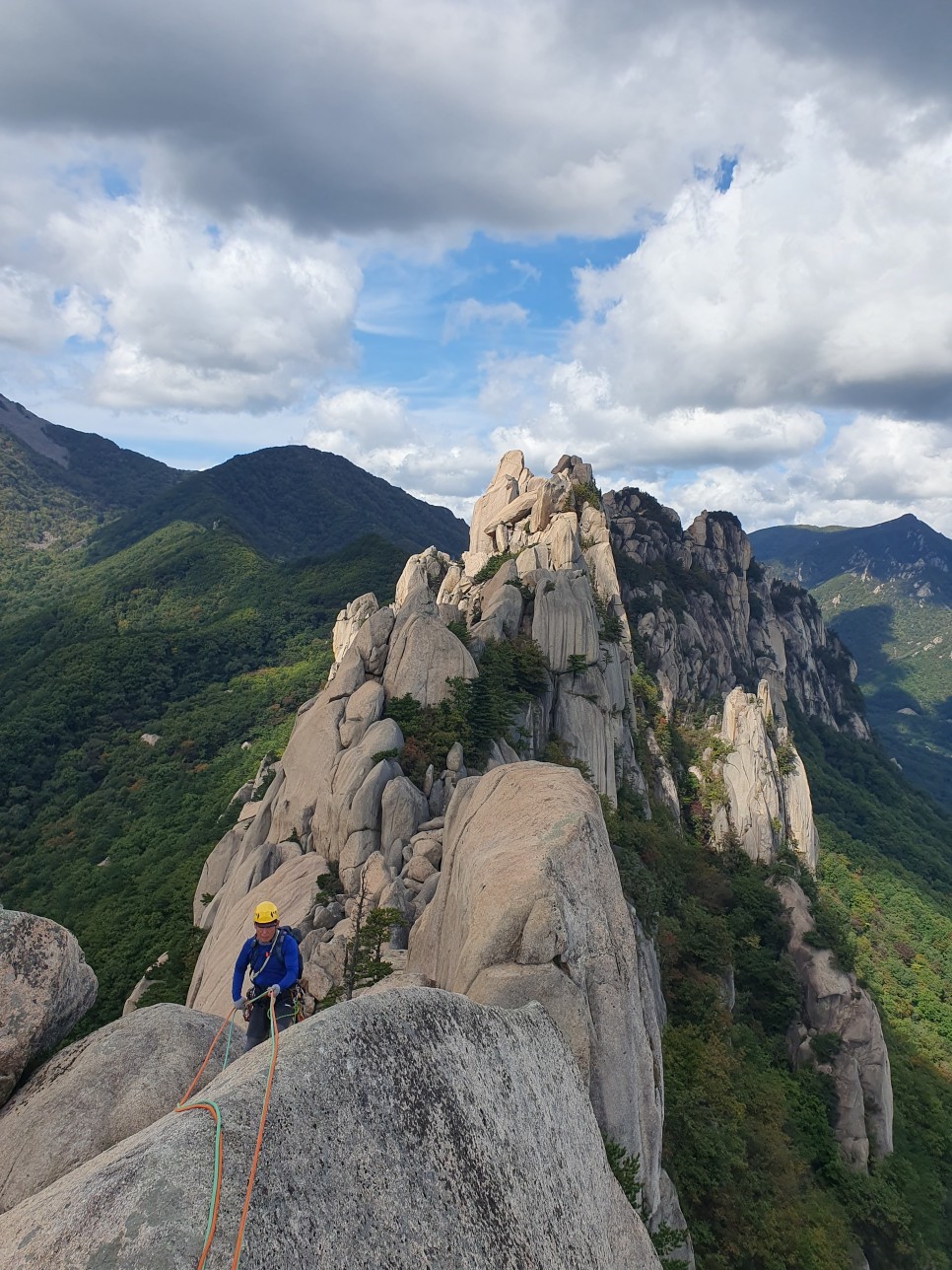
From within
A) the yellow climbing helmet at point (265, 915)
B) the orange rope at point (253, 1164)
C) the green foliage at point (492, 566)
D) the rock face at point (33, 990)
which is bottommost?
the rock face at point (33, 990)

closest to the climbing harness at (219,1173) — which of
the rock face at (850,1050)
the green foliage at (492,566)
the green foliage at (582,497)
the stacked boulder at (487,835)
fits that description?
the stacked boulder at (487,835)

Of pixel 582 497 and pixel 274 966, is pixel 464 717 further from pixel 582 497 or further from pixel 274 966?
pixel 582 497

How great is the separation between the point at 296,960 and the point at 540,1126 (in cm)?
391

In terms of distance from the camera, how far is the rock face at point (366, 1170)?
4.59m

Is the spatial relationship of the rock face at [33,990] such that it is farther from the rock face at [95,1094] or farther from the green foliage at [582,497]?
the green foliage at [582,497]

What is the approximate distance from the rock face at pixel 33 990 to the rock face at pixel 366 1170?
410cm

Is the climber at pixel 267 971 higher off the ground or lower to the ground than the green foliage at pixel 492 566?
lower

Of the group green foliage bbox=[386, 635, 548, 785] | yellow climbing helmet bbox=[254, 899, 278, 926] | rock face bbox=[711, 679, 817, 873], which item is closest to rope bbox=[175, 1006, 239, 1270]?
yellow climbing helmet bbox=[254, 899, 278, 926]

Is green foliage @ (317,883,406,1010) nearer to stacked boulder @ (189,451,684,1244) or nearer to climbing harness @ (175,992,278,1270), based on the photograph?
stacked boulder @ (189,451,684,1244)

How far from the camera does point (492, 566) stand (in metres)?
53.5

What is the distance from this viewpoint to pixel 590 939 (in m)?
12.4

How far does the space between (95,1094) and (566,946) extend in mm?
7142

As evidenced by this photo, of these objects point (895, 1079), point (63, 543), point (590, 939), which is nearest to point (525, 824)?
point (590, 939)

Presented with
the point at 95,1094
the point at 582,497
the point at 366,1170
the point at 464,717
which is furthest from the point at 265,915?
the point at 582,497
